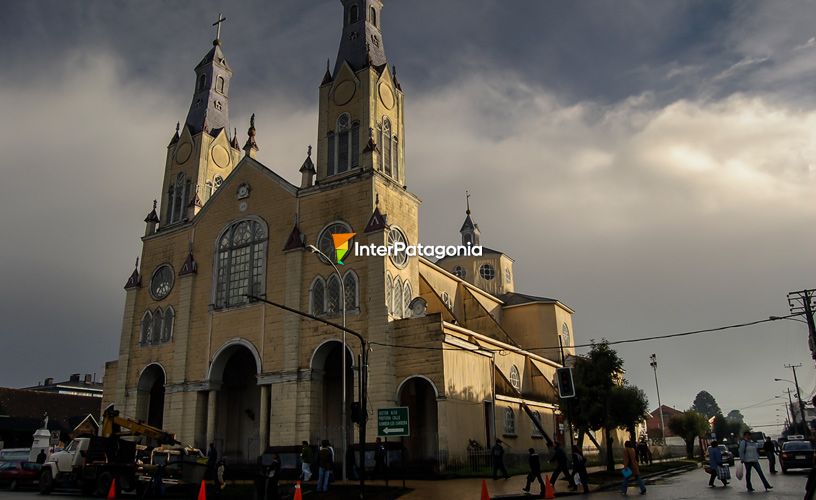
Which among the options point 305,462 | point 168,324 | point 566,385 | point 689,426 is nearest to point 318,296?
point 305,462

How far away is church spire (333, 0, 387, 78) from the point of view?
38094 mm

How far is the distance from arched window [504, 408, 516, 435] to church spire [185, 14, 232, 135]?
1085 inches

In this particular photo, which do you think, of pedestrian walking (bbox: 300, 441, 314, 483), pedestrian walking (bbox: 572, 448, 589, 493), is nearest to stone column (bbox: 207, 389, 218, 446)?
pedestrian walking (bbox: 300, 441, 314, 483)

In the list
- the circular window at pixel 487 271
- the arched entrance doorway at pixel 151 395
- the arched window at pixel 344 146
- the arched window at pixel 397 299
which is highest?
the arched window at pixel 344 146

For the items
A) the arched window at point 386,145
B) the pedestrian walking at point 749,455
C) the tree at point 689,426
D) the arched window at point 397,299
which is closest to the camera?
the pedestrian walking at point 749,455

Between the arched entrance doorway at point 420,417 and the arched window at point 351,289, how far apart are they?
15.3ft

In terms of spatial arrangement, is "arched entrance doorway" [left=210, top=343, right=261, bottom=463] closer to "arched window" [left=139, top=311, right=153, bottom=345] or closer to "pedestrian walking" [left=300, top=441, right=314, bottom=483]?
"arched window" [left=139, top=311, right=153, bottom=345]

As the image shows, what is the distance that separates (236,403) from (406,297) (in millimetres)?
12855

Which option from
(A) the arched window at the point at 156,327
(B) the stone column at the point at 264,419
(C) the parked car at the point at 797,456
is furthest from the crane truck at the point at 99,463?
(C) the parked car at the point at 797,456

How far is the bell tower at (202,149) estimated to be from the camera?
42.7 meters

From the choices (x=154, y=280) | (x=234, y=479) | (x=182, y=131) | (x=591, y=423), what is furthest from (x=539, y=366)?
(x=182, y=131)

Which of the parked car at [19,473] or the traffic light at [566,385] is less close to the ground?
the traffic light at [566,385]

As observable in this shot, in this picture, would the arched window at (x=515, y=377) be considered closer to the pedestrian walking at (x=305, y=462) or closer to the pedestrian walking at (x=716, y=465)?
the pedestrian walking at (x=305, y=462)

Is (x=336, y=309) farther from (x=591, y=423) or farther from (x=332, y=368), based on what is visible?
(x=591, y=423)
